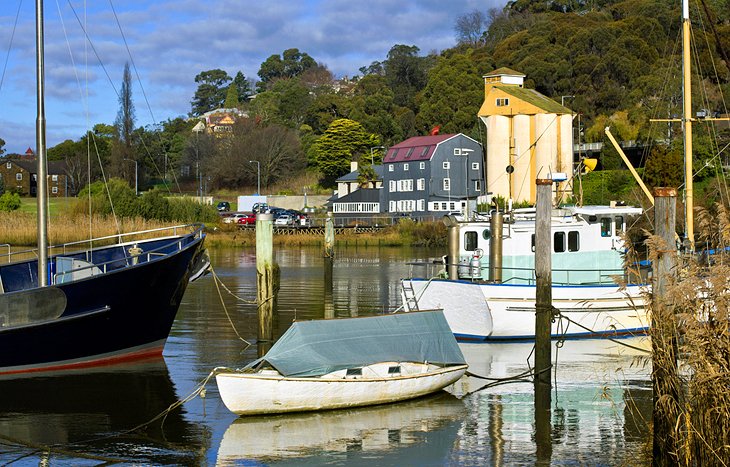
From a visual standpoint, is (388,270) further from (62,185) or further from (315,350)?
(62,185)

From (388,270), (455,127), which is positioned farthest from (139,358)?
(455,127)

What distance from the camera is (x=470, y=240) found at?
26.6 m

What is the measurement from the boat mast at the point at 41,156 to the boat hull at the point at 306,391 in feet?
20.2

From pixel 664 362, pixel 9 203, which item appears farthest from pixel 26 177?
pixel 664 362

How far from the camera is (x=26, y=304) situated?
63.6ft

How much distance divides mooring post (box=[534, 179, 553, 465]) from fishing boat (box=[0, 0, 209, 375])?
8.21m

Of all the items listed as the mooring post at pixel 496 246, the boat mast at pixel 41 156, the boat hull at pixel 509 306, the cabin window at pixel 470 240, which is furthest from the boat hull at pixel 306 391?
the cabin window at pixel 470 240

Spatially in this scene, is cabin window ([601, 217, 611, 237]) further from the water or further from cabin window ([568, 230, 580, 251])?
the water

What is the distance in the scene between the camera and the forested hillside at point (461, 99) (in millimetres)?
93456

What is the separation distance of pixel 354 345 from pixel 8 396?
21.9 ft

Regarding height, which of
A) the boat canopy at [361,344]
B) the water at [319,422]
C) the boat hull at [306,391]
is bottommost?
the water at [319,422]

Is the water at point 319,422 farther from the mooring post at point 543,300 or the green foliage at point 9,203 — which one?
the green foliage at point 9,203

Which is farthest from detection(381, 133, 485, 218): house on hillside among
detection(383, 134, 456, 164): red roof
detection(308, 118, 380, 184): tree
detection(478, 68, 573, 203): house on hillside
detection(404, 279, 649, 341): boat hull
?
detection(404, 279, 649, 341): boat hull

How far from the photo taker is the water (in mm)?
14641
